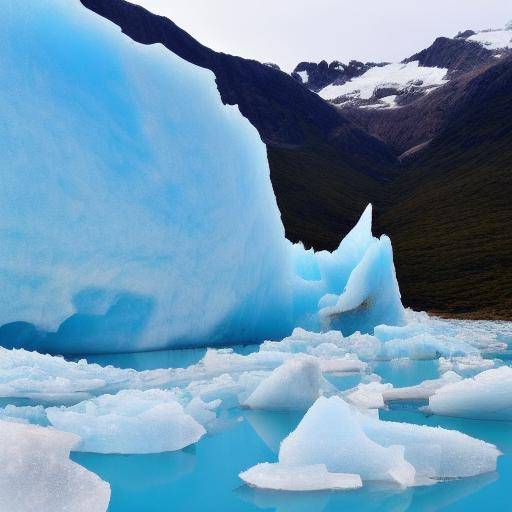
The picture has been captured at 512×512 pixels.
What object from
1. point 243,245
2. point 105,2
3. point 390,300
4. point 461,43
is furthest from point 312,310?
point 461,43

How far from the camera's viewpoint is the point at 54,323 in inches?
354

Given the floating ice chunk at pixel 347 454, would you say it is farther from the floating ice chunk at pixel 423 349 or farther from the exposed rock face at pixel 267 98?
the exposed rock face at pixel 267 98

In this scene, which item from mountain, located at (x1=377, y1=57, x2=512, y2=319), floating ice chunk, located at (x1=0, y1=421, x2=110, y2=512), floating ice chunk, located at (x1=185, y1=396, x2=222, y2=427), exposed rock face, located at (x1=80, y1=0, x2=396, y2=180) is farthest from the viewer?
exposed rock face, located at (x1=80, y1=0, x2=396, y2=180)

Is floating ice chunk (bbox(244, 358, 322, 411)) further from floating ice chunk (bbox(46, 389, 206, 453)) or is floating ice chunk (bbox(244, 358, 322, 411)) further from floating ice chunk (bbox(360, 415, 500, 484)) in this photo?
floating ice chunk (bbox(360, 415, 500, 484))

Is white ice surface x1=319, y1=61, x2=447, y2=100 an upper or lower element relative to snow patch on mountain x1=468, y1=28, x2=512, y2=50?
lower

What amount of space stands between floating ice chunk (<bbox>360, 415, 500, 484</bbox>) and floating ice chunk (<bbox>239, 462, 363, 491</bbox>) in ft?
1.34

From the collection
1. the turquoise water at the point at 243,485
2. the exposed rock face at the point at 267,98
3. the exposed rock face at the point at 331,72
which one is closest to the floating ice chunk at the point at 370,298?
the turquoise water at the point at 243,485

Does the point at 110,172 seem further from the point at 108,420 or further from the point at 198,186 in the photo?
the point at 108,420

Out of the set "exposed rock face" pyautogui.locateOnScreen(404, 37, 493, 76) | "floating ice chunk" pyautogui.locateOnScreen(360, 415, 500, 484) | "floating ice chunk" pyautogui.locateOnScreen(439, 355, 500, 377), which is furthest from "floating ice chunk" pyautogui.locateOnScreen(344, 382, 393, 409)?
"exposed rock face" pyautogui.locateOnScreen(404, 37, 493, 76)

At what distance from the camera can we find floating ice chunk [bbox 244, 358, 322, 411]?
16.2 feet

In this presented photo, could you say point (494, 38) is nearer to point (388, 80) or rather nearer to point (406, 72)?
point (406, 72)

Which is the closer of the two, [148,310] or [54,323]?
[54,323]

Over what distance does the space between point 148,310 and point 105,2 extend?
277 feet

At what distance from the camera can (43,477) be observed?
2.52 meters
